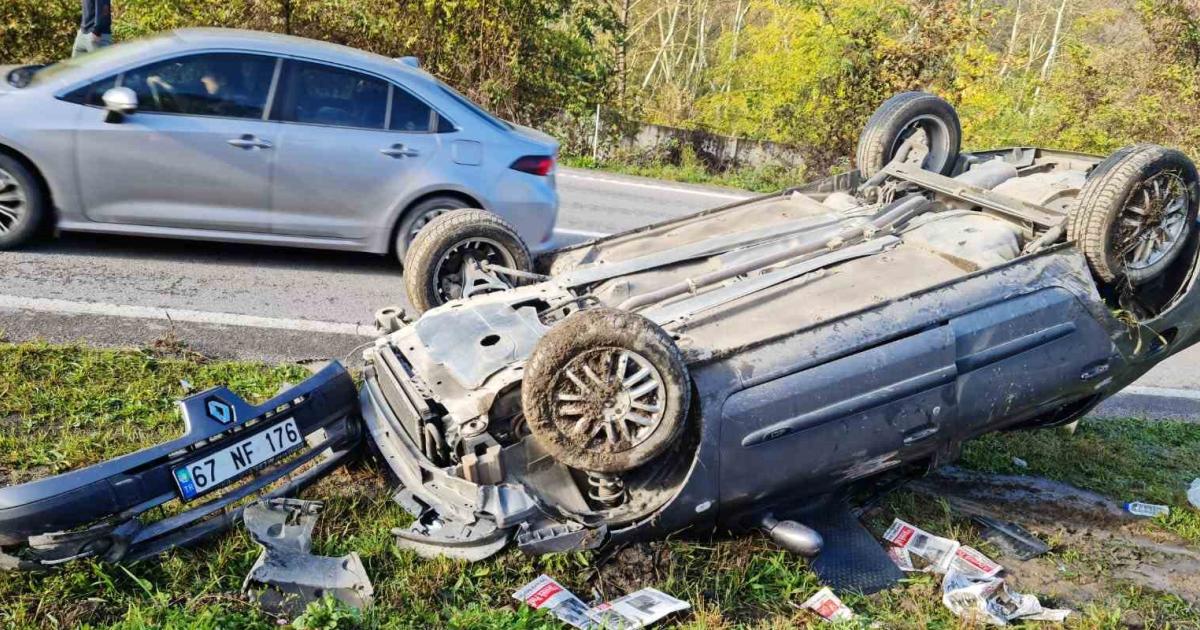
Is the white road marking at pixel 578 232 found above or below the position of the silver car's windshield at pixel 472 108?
below

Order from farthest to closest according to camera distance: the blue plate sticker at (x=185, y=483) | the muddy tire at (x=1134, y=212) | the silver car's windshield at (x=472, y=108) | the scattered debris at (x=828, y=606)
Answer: the silver car's windshield at (x=472, y=108) < the muddy tire at (x=1134, y=212) < the scattered debris at (x=828, y=606) < the blue plate sticker at (x=185, y=483)

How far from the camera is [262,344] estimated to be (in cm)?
543

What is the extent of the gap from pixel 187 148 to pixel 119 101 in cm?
49

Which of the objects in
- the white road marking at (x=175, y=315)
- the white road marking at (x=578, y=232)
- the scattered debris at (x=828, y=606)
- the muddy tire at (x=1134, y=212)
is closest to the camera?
the scattered debris at (x=828, y=606)

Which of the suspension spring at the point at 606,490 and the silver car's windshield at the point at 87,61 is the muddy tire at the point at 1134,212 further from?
the silver car's windshield at the point at 87,61

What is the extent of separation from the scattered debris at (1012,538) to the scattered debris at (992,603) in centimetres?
42

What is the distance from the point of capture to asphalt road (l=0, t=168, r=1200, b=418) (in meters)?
5.33

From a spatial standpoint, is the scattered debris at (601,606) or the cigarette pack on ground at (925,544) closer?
the scattered debris at (601,606)

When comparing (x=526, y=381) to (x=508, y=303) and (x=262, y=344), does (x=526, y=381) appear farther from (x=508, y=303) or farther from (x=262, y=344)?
(x=262, y=344)

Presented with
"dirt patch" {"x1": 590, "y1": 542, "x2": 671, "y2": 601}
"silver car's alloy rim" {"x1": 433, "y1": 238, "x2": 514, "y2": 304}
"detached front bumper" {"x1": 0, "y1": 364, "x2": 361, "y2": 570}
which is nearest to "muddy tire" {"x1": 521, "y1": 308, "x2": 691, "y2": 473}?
"dirt patch" {"x1": 590, "y1": 542, "x2": 671, "y2": 601}

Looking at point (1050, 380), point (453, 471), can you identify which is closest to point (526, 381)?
point (453, 471)

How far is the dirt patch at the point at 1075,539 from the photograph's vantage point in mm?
4039

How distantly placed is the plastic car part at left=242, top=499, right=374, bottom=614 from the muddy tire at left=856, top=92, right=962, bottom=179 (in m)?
3.86

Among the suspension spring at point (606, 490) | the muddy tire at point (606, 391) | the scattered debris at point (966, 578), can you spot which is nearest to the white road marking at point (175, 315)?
the suspension spring at point (606, 490)
